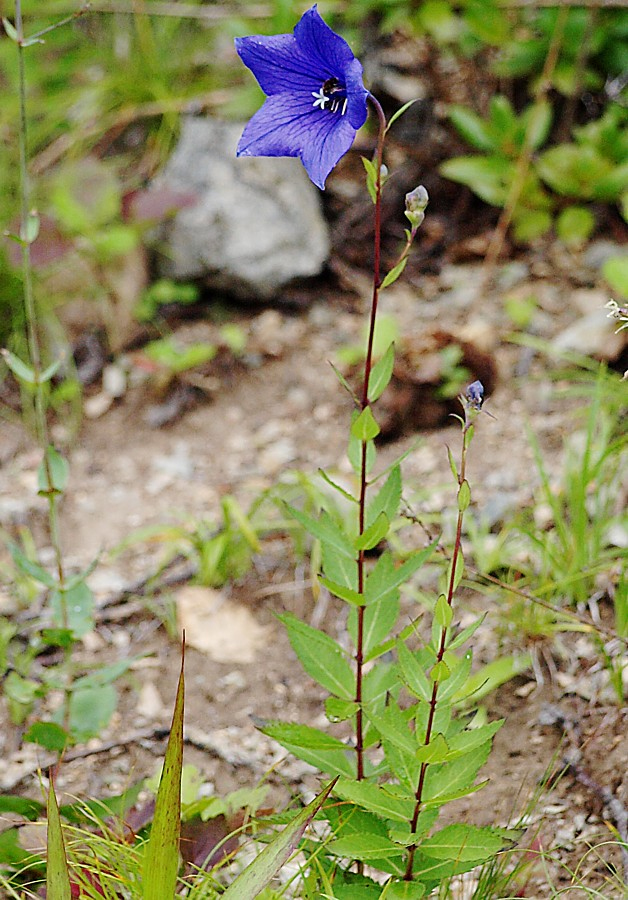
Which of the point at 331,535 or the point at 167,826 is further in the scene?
the point at 331,535

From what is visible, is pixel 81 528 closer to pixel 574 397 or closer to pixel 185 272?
pixel 185 272

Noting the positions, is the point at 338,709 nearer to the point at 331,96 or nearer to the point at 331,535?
the point at 331,535

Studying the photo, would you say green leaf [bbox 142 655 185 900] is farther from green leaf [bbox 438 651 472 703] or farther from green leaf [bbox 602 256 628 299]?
green leaf [bbox 602 256 628 299]

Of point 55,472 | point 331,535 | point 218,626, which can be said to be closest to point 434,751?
point 331,535

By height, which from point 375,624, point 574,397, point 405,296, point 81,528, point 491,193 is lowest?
point 375,624

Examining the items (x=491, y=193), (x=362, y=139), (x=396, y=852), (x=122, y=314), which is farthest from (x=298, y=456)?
(x=396, y=852)
